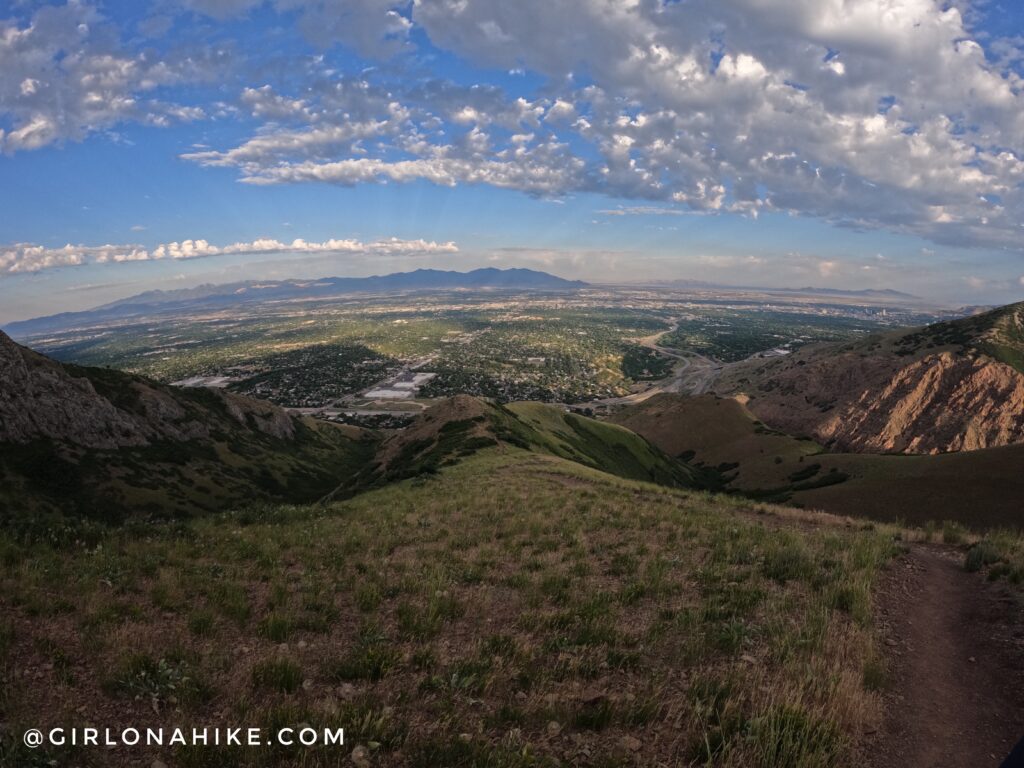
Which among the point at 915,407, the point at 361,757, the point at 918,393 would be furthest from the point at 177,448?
the point at 918,393

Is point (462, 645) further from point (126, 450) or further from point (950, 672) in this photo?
point (126, 450)

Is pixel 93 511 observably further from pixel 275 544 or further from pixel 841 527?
pixel 841 527

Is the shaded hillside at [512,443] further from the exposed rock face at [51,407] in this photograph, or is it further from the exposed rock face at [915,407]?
the exposed rock face at [915,407]

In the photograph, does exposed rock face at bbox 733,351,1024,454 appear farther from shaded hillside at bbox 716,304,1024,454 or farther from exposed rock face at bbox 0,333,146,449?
exposed rock face at bbox 0,333,146,449

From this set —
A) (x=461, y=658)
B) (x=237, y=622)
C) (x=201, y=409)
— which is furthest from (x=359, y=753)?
(x=201, y=409)

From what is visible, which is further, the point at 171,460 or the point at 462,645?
the point at 171,460

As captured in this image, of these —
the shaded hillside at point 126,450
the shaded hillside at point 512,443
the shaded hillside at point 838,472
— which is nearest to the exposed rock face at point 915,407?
the shaded hillside at point 838,472
